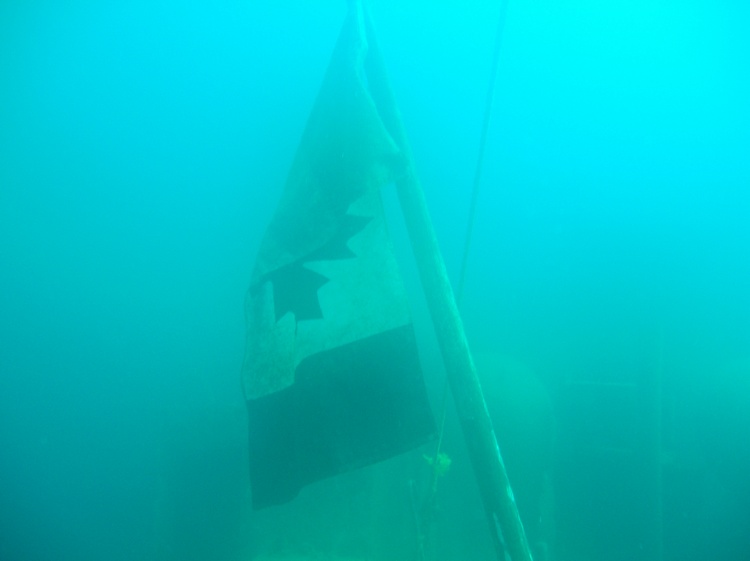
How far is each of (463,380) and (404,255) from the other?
1.76m

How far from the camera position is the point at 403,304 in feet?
6.00

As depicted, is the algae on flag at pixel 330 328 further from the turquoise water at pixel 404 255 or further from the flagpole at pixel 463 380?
the turquoise water at pixel 404 255

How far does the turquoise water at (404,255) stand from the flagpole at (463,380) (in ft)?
5.20

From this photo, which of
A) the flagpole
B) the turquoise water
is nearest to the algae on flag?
the flagpole

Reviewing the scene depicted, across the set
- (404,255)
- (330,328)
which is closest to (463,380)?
(330,328)

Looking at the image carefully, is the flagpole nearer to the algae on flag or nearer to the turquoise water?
the algae on flag

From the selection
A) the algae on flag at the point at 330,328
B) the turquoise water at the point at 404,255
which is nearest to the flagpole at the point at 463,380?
the algae on flag at the point at 330,328

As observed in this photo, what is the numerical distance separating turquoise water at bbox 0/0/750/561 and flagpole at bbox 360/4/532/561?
5.20ft

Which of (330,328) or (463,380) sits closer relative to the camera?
(463,380)

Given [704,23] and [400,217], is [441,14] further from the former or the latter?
[704,23]

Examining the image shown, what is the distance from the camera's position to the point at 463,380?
163 centimetres

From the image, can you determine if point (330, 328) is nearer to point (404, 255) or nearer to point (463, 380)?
point (463, 380)

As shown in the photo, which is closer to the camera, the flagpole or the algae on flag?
the flagpole

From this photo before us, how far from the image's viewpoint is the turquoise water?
3082 mm
